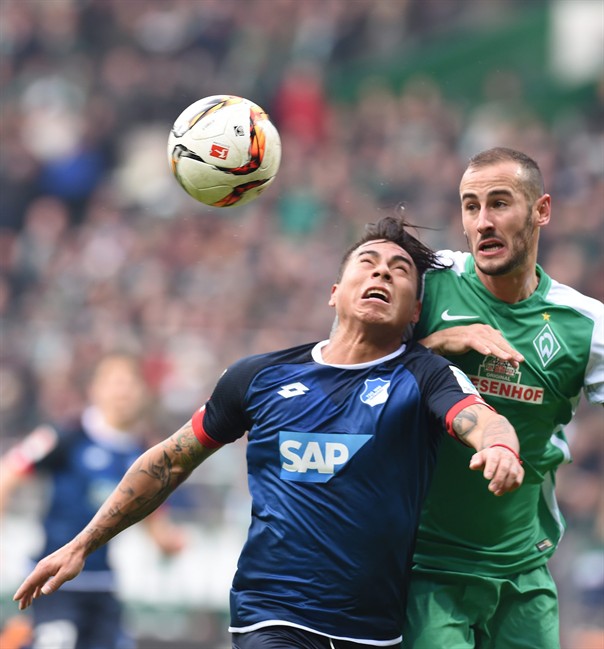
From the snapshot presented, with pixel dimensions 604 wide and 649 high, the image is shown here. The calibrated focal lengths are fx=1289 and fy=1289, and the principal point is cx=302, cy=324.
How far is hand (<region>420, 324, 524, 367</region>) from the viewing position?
15.7 feet

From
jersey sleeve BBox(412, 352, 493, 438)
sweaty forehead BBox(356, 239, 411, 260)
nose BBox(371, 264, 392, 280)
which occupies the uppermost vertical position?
sweaty forehead BBox(356, 239, 411, 260)

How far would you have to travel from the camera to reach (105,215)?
53.9 feet

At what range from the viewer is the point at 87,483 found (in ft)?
27.6

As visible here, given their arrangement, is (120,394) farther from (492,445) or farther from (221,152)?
(492,445)

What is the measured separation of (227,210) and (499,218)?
439 inches

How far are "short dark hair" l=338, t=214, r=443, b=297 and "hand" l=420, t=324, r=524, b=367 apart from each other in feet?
0.72

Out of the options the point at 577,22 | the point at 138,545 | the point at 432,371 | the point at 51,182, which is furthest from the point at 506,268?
the point at 577,22

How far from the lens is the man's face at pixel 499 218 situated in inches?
198

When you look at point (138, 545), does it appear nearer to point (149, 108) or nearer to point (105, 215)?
point (105, 215)

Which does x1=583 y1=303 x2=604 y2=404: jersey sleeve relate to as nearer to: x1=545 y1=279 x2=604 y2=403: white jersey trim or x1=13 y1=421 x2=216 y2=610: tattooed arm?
x1=545 y1=279 x2=604 y2=403: white jersey trim

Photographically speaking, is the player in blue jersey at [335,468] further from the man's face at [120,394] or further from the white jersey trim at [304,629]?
the man's face at [120,394]

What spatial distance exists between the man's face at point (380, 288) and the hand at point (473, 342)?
14 cm

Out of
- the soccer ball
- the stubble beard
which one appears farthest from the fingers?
the soccer ball

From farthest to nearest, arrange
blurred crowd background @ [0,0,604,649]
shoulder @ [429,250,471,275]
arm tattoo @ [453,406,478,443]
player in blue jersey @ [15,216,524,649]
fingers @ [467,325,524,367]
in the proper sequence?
blurred crowd background @ [0,0,604,649], shoulder @ [429,250,471,275], fingers @ [467,325,524,367], player in blue jersey @ [15,216,524,649], arm tattoo @ [453,406,478,443]
